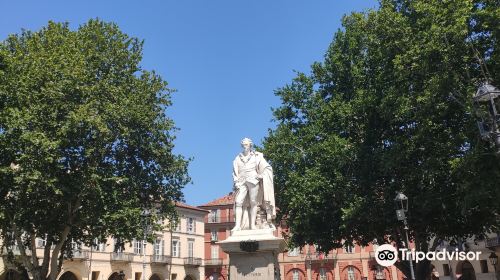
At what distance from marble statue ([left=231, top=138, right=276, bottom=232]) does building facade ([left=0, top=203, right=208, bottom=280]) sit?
23183 millimetres

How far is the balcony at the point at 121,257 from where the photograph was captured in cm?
4334

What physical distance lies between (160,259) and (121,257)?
236 inches

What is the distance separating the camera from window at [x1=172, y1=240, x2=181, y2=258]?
52.7 metres

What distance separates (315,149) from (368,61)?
5057 mm

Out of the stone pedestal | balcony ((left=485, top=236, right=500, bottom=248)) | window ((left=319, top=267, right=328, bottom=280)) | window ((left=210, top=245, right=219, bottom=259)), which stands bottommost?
window ((left=319, top=267, right=328, bottom=280))

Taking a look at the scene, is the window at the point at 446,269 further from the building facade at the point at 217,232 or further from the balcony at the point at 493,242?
the building facade at the point at 217,232

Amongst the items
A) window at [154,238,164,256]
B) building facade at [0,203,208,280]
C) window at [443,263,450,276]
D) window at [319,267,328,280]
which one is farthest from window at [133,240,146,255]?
window at [443,263,450,276]

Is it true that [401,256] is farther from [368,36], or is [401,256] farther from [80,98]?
[80,98]

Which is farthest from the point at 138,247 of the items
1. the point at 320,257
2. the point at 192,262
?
the point at 320,257

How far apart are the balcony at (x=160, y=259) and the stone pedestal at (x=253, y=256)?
41.2m

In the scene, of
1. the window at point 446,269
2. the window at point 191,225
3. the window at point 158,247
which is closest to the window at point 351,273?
the window at point 446,269

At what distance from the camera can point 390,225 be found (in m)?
20.2

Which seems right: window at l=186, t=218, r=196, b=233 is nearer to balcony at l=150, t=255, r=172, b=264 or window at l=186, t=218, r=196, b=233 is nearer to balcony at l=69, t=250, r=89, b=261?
balcony at l=150, t=255, r=172, b=264

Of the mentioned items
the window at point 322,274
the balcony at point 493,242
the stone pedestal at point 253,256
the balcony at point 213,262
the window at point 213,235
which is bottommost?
the window at point 322,274
